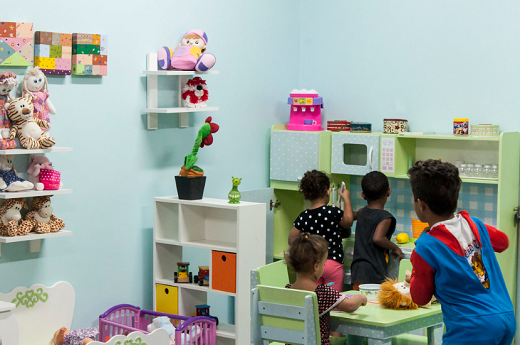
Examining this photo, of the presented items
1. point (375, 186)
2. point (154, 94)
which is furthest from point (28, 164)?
point (375, 186)

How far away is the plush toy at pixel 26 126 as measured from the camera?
2.86m

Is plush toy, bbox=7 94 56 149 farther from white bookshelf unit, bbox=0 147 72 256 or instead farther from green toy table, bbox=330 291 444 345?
green toy table, bbox=330 291 444 345

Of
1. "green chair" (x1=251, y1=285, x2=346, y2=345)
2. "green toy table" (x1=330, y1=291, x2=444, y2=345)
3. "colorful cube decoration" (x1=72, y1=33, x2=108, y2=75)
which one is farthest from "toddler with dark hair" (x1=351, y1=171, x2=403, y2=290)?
"colorful cube decoration" (x1=72, y1=33, x2=108, y2=75)

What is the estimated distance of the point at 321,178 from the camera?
3.81m

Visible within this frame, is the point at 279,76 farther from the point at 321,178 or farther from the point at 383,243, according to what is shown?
the point at 383,243

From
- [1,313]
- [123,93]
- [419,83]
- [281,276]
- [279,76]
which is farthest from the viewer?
[279,76]

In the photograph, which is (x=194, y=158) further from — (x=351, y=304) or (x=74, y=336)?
(x=351, y=304)

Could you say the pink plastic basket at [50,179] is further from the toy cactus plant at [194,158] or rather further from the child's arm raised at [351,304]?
the child's arm raised at [351,304]

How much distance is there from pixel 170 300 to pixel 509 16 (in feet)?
8.59

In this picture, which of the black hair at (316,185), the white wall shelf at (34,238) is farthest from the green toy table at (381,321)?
the white wall shelf at (34,238)

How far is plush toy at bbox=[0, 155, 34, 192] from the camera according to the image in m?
2.83

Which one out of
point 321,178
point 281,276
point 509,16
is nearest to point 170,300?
point 281,276

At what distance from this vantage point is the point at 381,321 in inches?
97.8

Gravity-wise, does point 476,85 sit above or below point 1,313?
above
